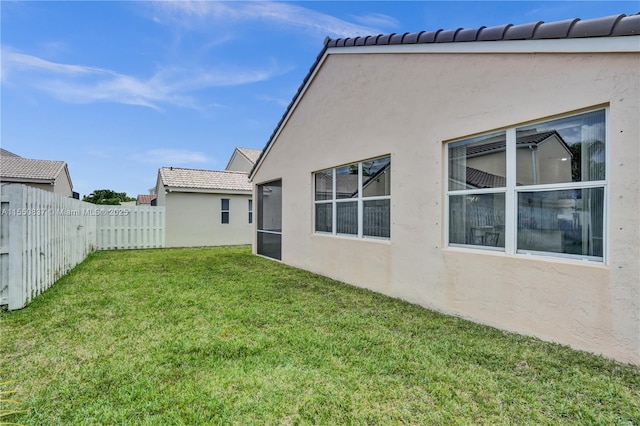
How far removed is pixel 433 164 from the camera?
510 cm

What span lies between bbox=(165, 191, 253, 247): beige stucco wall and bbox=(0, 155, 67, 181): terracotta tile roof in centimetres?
801

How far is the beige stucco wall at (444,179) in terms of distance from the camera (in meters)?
3.16

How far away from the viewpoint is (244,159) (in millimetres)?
24281

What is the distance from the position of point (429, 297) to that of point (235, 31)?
Result: 446 inches

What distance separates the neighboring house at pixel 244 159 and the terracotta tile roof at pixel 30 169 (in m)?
11.9

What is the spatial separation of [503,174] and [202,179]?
16.3 metres

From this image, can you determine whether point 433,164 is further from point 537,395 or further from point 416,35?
point 537,395

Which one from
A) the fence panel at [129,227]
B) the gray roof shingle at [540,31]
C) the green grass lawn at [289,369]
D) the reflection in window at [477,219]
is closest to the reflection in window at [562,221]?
the reflection in window at [477,219]

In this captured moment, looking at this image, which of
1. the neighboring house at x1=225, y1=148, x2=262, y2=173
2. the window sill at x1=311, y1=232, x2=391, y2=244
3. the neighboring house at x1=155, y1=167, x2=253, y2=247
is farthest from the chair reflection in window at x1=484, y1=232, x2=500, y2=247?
the neighboring house at x1=225, y1=148, x2=262, y2=173

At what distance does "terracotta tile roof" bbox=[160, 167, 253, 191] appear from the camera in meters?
16.2

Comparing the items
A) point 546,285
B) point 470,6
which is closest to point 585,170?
point 546,285

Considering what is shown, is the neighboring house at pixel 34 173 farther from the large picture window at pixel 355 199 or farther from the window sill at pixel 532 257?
the window sill at pixel 532 257

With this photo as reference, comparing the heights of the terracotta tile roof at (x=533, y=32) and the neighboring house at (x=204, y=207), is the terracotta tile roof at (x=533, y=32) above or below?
above

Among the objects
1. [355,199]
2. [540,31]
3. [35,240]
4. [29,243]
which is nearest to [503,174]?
[540,31]
